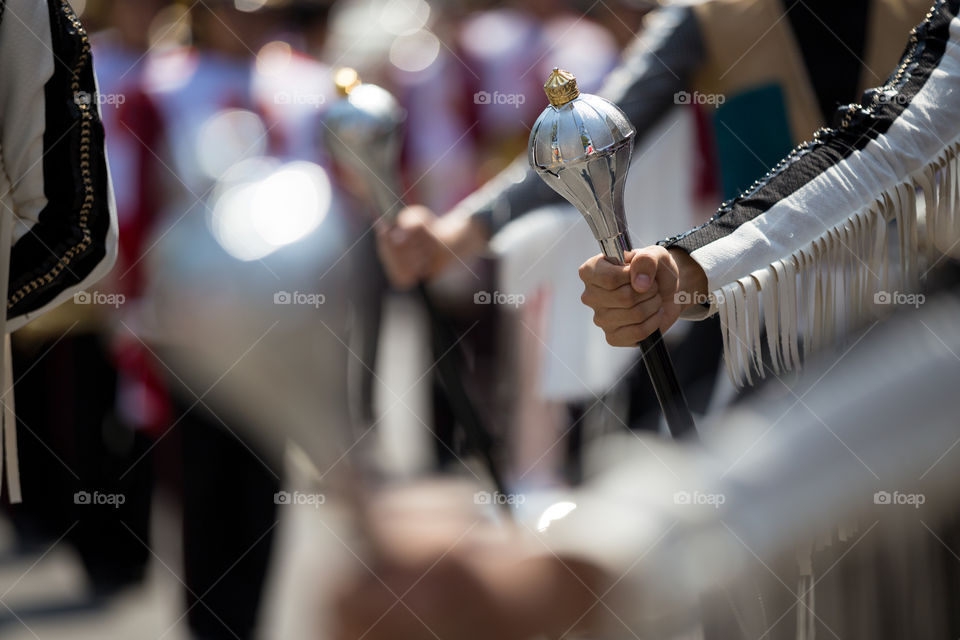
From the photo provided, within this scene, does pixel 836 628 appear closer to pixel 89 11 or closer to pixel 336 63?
pixel 336 63

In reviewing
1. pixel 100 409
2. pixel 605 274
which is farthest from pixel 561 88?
pixel 100 409

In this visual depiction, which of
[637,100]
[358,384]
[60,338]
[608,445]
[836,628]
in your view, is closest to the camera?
[836,628]

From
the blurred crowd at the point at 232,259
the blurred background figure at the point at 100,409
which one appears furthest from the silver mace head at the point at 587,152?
the blurred background figure at the point at 100,409

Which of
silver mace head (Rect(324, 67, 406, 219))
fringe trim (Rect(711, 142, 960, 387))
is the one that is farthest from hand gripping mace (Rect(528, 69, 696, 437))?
silver mace head (Rect(324, 67, 406, 219))

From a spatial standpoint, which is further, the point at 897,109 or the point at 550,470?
the point at 550,470

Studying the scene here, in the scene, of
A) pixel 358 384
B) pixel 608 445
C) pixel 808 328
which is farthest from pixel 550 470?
pixel 808 328

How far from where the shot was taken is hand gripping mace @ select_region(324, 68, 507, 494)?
1803mm

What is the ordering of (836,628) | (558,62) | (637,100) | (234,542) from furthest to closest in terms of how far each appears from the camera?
(558,62)
(234,542)
(637,100)
(836,628)

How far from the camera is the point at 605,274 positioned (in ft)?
3.71

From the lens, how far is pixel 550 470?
8.30 feet

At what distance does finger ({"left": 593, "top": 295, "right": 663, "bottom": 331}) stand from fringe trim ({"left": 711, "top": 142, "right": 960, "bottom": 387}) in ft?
0.26

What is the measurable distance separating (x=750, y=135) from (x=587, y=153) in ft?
2.36

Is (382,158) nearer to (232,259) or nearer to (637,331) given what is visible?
(232,259)

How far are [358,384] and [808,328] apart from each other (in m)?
1.42
